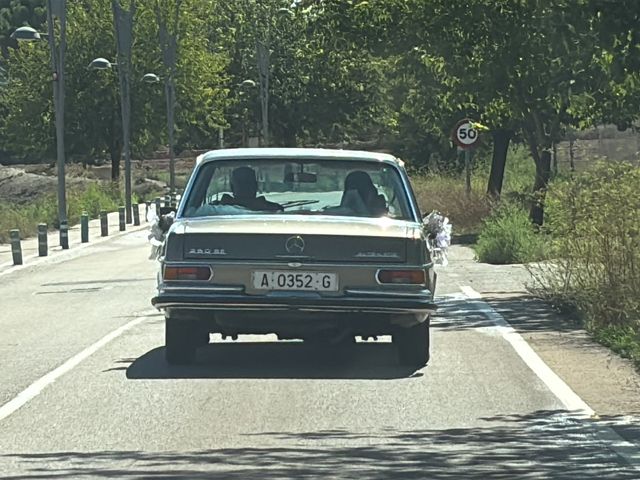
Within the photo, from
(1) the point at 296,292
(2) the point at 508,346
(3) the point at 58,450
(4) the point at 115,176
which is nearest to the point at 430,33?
(2) the point at 508,346

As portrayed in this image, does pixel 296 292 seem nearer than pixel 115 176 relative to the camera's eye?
Yes

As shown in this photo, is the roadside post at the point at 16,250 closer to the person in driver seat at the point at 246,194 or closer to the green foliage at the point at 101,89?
the person in driver seat at the point at 246,194

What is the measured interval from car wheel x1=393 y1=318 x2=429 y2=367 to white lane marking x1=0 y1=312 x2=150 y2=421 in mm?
2750

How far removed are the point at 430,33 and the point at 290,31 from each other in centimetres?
6582

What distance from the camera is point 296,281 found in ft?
36.8

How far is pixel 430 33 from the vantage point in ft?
62.9

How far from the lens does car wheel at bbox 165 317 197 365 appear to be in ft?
38.5

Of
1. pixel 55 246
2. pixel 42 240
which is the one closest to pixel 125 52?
pixel 55 246

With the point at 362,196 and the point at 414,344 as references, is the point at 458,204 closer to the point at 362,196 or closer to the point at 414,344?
the point at 362,196

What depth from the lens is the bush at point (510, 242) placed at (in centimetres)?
2506

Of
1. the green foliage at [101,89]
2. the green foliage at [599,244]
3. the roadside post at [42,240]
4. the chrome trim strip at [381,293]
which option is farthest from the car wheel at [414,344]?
the green foliage at [101,89]

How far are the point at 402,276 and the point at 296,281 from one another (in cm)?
82

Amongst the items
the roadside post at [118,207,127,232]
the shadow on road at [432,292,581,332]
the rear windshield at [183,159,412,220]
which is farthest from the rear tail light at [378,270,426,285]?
the roadside post at [118,207,127,232]

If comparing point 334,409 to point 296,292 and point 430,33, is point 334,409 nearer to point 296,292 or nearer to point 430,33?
point 296,292
